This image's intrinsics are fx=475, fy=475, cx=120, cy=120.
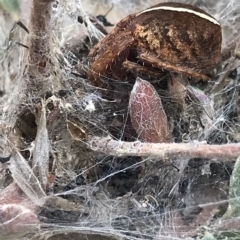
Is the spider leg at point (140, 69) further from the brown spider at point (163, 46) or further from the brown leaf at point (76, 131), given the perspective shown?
the brown leaf at point (76, 131)

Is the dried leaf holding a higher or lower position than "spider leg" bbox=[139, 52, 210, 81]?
lower

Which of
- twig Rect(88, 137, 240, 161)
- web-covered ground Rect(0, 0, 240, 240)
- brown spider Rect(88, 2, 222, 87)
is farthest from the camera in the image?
brown spider Rect(88, 2, 222, 87)

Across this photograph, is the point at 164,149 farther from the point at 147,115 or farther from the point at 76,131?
the point at 76,131

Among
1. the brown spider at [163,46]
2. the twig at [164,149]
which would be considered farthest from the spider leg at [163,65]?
the twig at [164,149]

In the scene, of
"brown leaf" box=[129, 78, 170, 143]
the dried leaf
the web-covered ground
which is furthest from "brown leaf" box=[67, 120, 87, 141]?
the dried leaf

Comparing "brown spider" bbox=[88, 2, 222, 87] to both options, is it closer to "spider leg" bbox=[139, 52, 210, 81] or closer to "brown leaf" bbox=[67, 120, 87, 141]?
"spider leg" bbox=[139, 52, 210, 81]

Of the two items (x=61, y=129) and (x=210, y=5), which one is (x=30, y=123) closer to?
(x=61, y=129)

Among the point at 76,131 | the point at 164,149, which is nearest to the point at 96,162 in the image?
the point at 76,131
